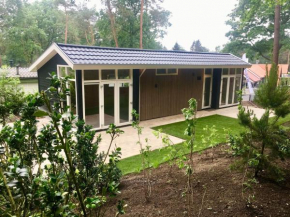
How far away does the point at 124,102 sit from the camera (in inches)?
350

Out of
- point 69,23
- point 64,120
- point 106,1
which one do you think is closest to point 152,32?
point 106,1

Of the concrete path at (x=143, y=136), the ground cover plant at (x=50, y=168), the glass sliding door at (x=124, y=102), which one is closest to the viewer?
the ground cover plant at (x=50, y=168)

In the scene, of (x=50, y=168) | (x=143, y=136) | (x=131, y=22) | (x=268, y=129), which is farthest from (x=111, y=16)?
(x=50, y=168)

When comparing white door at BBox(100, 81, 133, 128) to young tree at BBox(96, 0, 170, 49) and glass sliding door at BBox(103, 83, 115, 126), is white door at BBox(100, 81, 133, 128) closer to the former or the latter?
glass sliding door at BBox(103, 83, 115, 126)

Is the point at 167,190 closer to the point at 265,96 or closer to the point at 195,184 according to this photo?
the point at 195,184

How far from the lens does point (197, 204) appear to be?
280cm

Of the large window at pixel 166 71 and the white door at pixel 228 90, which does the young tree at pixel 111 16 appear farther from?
the large window at pixel 166 71

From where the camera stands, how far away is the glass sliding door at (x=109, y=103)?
824 cm

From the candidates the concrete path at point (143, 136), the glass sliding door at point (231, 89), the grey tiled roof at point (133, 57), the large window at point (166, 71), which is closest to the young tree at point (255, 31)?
the glass sliding door at point (231, 89)

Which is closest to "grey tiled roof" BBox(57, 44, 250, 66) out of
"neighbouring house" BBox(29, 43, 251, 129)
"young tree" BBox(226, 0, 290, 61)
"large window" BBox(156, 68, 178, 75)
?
"neighbouring house" BBox(29, 43, 251, 129)

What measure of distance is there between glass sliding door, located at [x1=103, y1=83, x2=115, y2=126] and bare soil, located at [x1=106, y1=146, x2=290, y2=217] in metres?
4.60

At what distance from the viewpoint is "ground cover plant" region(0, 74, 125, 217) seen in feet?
3.90

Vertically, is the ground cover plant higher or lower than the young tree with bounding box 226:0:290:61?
lower

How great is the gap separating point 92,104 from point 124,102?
1.39 metres
